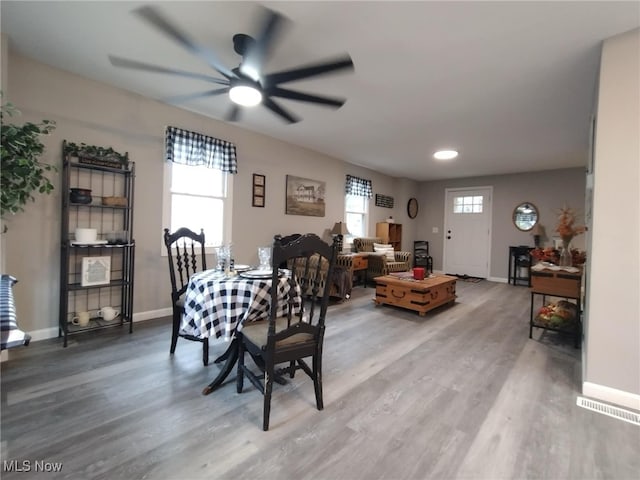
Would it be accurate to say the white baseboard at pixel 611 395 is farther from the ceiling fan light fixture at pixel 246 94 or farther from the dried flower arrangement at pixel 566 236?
the ceiling fan light fixture at pixel 246 94

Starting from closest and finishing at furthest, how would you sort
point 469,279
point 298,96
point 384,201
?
point 298,96
point 469,279
point 384,201

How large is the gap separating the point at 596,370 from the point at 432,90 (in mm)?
2640

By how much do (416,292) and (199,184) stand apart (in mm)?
3126

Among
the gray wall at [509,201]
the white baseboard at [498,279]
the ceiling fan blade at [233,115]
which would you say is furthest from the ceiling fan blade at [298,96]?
the white baseboard at [498,279]

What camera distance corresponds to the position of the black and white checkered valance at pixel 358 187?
6.16m

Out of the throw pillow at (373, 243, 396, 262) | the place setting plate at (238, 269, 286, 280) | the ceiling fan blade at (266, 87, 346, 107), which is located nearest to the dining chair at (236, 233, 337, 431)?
the place setting plate at (238, 269, 286, 280)

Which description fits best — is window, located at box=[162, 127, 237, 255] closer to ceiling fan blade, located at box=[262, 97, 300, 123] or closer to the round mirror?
ceiling fan blade, located at box=[262, 97, 300, 123]

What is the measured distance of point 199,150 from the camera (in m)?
3.75

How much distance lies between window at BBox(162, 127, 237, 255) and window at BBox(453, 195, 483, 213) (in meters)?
5.79

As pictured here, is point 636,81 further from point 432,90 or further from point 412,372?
point 412,372

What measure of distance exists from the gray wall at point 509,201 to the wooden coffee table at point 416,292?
11.0ft
